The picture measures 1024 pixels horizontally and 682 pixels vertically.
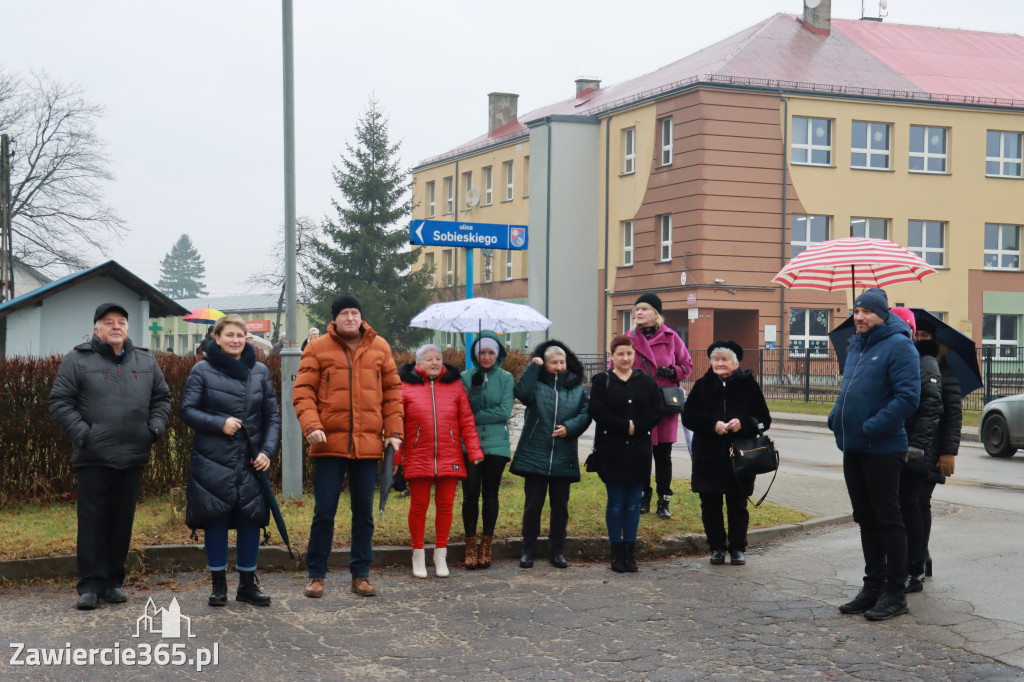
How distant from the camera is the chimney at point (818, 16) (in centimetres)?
4375

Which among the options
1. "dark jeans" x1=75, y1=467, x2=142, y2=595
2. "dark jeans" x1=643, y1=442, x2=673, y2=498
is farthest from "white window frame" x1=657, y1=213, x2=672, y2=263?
"dark jeans" x1=75, y1=467, x2=142, y2=595

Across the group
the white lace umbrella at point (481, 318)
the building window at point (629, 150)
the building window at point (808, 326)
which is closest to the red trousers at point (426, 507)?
the white lace umbrella at point (481, 318)

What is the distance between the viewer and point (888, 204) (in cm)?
4122

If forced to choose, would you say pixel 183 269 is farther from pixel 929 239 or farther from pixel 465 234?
pixel 465 234

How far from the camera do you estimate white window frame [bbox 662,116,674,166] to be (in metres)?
41.4

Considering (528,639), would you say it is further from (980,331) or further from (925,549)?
(980,331)

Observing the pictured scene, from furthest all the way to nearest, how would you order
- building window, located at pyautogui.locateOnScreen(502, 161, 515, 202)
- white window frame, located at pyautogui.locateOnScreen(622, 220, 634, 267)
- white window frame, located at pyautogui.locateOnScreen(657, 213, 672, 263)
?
building window, located at pyautogui.locateOnScreen(502, 161, 515, 202), white window frame, located at pyautogui.locateOnScreen(622, 220, 634, 267), white window frame, located at pyautogui.locateOnScreen(657, 213, 672, 263)

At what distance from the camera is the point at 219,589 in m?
7.34

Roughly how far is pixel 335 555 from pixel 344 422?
1.43 metres

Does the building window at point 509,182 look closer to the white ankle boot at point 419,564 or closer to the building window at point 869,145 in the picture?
the building window at point 869,145

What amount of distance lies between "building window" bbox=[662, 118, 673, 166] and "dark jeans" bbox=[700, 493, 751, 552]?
33565 mm

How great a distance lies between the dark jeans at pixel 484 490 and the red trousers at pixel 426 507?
260 millimetres

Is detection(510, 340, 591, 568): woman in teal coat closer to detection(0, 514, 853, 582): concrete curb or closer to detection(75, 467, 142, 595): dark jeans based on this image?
detection(0, 514, 853, 582): concrete curb

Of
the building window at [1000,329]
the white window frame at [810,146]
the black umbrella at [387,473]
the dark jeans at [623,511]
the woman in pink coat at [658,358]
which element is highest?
the white window frame at [810,146]
